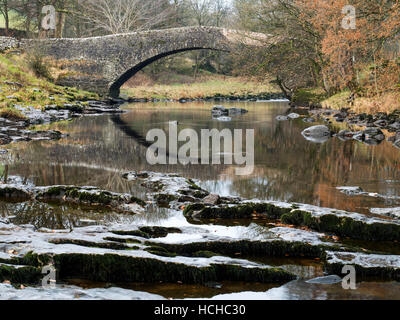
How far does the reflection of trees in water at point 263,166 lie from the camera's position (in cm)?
813

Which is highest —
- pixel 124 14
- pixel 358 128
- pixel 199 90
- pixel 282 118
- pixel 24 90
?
pixel 124 14

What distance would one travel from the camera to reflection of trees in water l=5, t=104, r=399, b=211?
26.7ft

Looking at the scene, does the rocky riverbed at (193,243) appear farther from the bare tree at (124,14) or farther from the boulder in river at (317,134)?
the bare tree at (124,14)

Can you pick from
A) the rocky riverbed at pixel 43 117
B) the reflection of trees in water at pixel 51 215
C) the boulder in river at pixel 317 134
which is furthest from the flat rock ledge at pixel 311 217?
the boulder in river at pixel 317 134

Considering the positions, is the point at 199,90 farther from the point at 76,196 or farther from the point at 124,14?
the point at 76,196

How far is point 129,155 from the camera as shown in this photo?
1155cm

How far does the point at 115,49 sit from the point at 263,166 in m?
22.0

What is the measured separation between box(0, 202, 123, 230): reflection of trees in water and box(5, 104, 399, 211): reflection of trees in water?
132 cm

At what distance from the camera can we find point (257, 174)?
9.38 m

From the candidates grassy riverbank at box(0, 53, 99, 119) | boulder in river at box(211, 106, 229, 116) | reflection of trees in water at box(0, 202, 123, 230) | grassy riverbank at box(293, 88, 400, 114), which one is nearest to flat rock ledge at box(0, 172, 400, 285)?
reflection of trees in water at box(0, 202, 123, 230)

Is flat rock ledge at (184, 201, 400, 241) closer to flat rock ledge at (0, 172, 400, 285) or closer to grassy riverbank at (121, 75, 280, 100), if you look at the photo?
flat rock ledge at (0, 172, 400, 285)

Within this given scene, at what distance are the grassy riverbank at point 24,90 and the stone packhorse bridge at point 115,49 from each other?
161 cm

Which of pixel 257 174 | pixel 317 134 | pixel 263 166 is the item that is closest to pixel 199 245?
pixel 257 174
